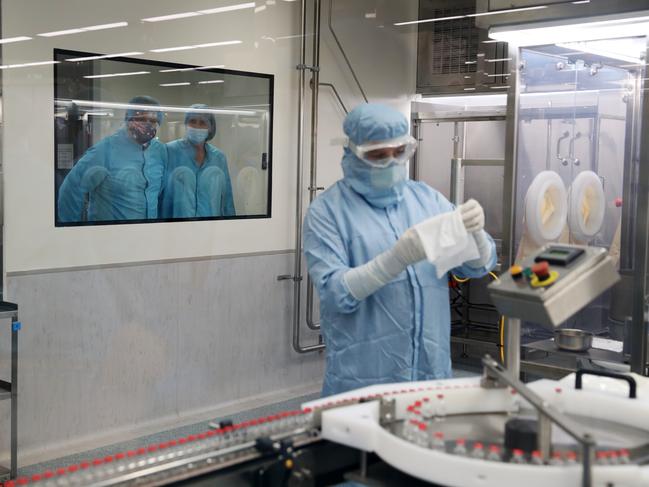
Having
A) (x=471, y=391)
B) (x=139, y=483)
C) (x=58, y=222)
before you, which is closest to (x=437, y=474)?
(x=471, y=391)

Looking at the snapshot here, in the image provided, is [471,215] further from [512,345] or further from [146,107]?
[146,107]

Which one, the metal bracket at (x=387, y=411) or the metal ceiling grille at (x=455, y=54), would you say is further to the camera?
the metal ceiling grille at (x=455, y=54)

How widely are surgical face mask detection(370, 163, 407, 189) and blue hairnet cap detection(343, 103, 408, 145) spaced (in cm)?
8

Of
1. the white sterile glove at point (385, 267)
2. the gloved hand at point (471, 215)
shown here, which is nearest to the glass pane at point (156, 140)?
the white sterile glove at point (385, 267)

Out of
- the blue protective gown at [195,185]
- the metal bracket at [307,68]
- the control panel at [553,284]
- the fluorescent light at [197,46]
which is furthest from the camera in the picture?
the metal bracket at [307,68]

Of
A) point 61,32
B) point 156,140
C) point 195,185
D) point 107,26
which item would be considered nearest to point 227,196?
point 195,185

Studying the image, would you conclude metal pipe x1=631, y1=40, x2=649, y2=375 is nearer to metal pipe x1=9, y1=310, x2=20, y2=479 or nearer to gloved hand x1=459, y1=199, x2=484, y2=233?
gloved hand x1=459, y1=199, x2=484, y2=233

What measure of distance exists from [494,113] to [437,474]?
9.41 feet

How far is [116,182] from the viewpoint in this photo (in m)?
3.29

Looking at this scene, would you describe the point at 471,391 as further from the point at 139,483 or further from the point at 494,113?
the point at 494,113

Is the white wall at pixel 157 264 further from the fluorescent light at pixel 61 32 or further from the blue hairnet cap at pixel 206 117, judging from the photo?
the blue hairnet cap at pixel 206 117

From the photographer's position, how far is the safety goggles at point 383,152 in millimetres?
2268

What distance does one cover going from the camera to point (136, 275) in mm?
3371

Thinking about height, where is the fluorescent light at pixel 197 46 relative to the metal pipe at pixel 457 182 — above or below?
above
